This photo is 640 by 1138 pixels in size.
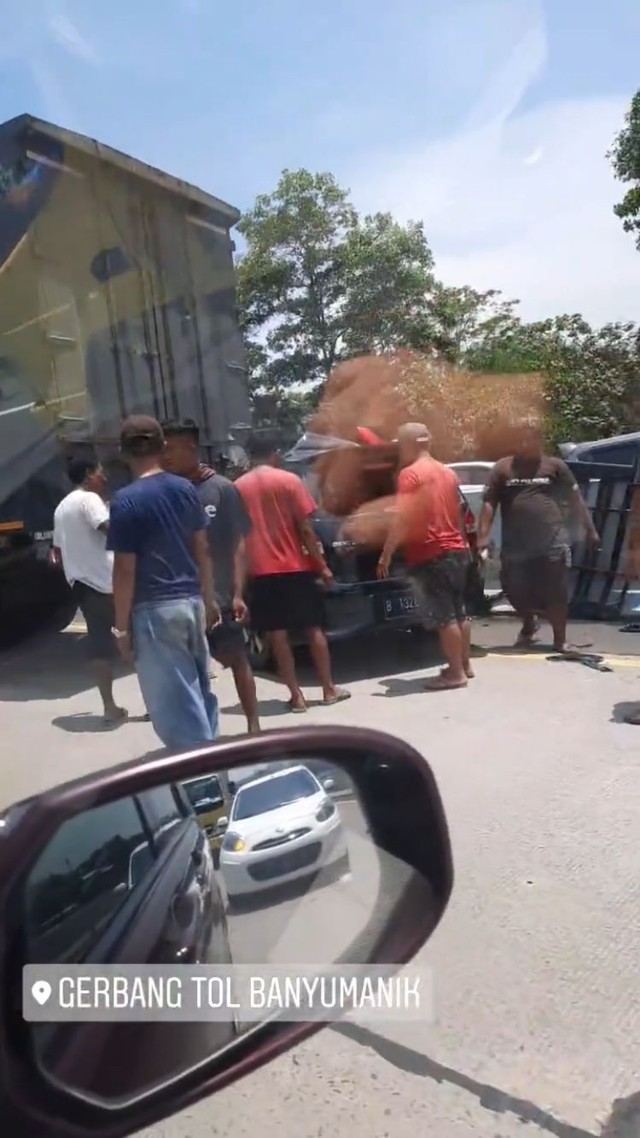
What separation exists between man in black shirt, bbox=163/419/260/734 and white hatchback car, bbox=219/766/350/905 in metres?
3.23

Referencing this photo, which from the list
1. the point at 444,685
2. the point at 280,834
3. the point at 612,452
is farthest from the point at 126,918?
the point at 612,452

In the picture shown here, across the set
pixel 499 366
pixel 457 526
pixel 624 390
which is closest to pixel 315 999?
pixel 457 526

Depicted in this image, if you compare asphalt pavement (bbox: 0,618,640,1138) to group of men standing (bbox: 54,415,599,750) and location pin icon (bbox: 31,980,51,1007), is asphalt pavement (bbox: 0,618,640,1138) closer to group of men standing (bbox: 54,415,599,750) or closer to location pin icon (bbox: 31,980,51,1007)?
location pin icon (bbox: 31,980,51,1007)

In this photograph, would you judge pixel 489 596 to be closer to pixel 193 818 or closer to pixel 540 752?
pixel 540 752

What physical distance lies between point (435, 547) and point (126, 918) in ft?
16.7

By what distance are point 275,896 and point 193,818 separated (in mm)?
242

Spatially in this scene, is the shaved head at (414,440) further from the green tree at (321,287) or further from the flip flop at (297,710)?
the green tree at (321,287)

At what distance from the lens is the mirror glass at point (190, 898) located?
4.32 ft

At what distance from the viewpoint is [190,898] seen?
153 cm

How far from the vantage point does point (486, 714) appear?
5672mm

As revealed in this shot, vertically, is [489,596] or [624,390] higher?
[624,390]

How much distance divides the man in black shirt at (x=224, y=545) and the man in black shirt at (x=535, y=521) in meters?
2.52

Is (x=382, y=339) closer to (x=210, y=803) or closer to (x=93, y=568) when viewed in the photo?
(x=93, y=568)

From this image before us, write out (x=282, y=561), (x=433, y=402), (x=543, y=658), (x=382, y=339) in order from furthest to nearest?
(x=382, y=339) → (x=433, y=402) → (x=543, y=658) → (x=282, y=561)
